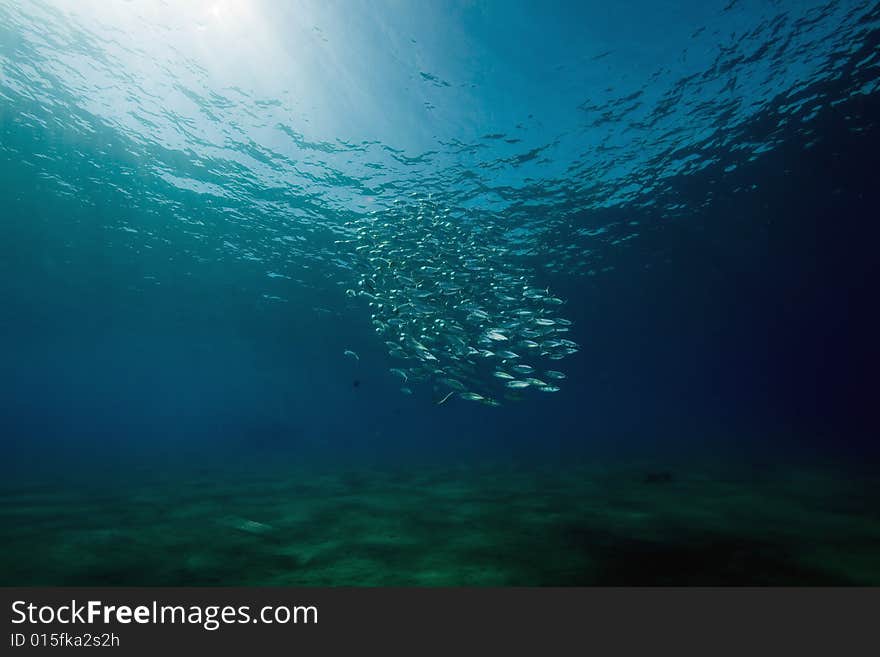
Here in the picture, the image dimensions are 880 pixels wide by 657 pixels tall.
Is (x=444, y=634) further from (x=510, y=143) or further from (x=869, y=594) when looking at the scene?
(x=510, y=143)

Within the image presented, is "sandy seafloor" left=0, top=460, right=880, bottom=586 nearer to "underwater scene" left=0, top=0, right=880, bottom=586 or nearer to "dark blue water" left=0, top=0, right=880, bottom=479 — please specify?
"underwater scene" left=0, top=0, right=880, bottom=586

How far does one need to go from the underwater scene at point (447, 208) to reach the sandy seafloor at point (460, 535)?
0.07m

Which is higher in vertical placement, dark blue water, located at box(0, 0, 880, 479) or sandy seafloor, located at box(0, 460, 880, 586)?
dark blue water, located at box(0, 0, 880, 479)

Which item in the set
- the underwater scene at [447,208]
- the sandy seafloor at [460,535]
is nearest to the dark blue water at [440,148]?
the underwater scene at [447,208]

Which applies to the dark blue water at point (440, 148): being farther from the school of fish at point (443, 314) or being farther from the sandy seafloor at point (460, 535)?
the sandy seafloor at point (460, 535)

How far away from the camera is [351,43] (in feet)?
39.4

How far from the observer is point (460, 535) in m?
7.12

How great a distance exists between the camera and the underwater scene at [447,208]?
21.5ft

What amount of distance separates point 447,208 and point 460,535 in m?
15.2

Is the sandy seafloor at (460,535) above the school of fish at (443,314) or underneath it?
underneath

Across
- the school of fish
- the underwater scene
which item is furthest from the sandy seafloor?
the school of fish

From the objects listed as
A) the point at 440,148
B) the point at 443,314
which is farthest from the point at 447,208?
the point at 443,314

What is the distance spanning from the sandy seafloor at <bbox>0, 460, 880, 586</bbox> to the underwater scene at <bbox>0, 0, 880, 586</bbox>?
0.23 ft

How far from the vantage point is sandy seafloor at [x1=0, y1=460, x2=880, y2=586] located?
5230 millimetres
